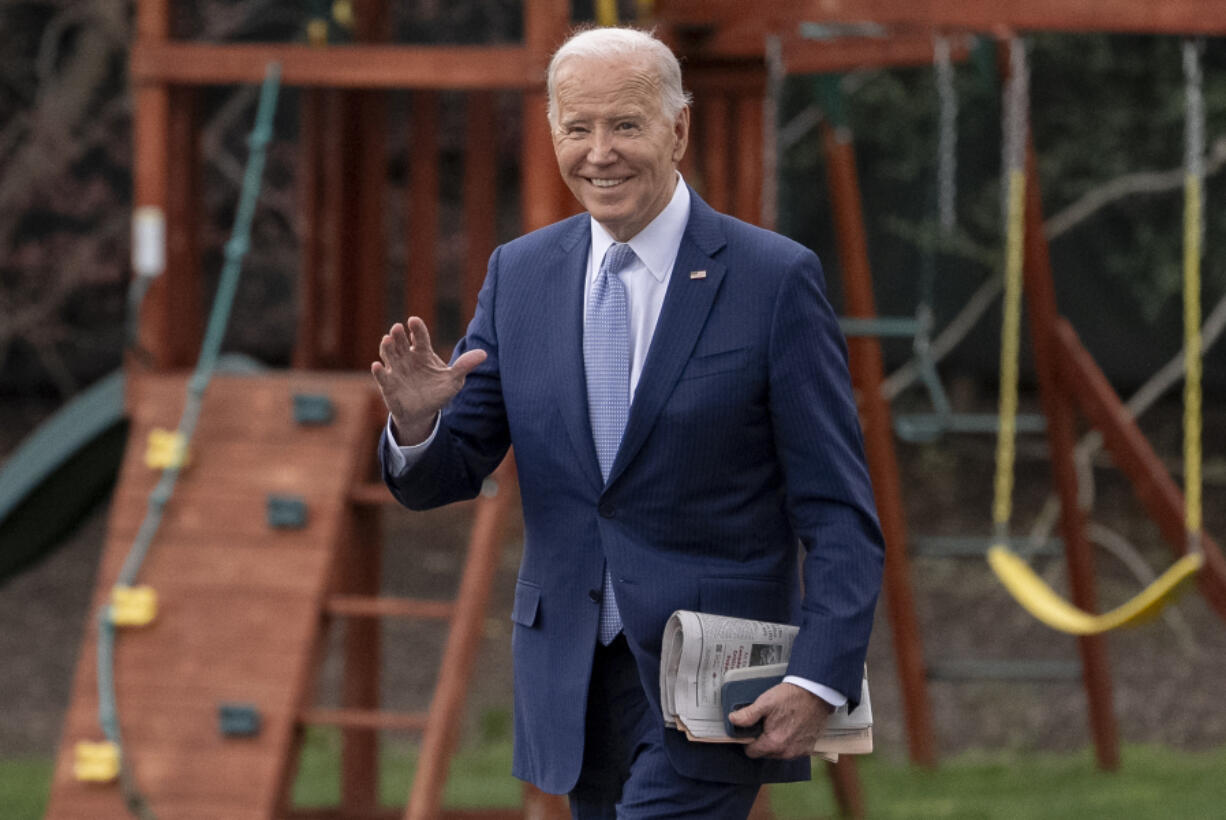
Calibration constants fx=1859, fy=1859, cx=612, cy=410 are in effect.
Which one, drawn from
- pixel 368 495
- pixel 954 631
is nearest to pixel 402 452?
pixel 368 495

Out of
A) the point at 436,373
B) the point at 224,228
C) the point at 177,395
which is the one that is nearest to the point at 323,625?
the point at 177,395

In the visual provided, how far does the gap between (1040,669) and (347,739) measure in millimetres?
2592

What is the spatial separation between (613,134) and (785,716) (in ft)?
2.50

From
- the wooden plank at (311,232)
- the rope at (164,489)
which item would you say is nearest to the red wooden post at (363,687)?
the wooden plank at (311,232)

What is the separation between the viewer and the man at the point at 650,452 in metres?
2.34

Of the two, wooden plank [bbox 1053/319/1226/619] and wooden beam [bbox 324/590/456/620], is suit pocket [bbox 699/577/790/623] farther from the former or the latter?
wooden plank [bbox 1053/319/1226/619]

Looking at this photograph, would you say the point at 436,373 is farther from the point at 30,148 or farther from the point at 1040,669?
the point at 30,148

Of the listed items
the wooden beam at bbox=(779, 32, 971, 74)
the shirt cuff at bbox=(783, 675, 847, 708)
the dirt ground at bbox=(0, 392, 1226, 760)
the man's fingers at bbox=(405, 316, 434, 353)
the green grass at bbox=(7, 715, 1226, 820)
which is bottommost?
the dirt ground at bbox=(0, 392, 1226, 760)

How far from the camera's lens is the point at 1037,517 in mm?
12016

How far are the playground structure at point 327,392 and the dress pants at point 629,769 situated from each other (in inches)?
98.4

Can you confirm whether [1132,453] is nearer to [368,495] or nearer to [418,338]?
[368,495]

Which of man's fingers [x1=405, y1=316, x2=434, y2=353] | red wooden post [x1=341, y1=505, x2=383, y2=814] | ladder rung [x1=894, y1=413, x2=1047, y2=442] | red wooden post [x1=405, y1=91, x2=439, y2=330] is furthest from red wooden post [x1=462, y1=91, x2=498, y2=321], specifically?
man's fingers [x1=405, y1=316, x2=434, y2=353]

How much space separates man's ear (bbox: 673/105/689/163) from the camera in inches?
94.9

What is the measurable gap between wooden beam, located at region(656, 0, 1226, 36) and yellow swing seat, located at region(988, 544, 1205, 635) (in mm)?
1451
